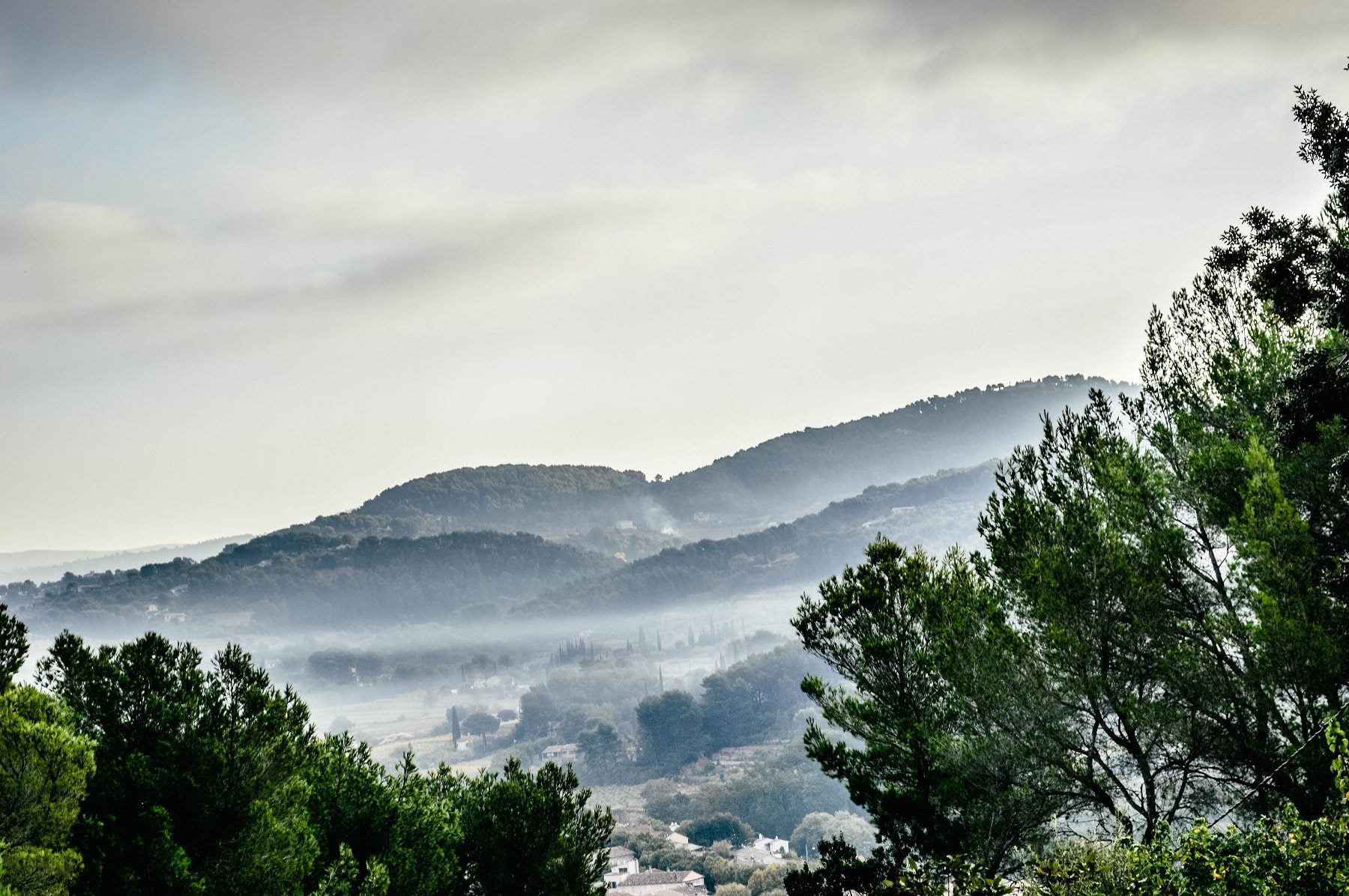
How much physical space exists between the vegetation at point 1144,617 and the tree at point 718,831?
8194cm

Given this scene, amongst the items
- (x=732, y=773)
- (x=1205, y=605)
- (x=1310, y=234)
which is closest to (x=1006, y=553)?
(x=1205, y=605)

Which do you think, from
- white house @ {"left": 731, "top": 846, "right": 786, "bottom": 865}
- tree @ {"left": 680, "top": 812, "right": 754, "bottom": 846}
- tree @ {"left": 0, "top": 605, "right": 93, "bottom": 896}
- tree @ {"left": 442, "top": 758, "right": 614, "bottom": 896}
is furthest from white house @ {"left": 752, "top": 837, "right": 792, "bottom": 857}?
tree @ {"left": 0, "top": 605, "right": 93, "bottom": 896}

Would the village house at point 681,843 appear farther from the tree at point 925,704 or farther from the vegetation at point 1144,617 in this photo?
the vegetation at point 1144,617

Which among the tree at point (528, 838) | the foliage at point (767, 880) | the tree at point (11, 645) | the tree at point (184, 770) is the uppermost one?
the tree at point (11, 645)

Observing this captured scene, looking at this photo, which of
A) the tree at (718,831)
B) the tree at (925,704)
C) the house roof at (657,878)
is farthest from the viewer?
the tree at (718,831)

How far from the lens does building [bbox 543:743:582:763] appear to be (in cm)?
17050

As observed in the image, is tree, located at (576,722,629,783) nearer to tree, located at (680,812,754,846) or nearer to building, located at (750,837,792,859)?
tree, located at (680,812,754,846)

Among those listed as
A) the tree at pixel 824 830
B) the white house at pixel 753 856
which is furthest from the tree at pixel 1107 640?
the tree at pixel 824 830

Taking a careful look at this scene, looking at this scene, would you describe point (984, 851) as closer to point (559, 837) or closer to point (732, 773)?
point (559, 837)

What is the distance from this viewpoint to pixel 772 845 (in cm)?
9562

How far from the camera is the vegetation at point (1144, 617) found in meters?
12.9

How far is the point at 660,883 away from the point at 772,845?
2986 centimetres

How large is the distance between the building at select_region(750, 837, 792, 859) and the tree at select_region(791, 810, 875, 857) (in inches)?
53.6

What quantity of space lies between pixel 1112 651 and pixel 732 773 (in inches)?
5199
